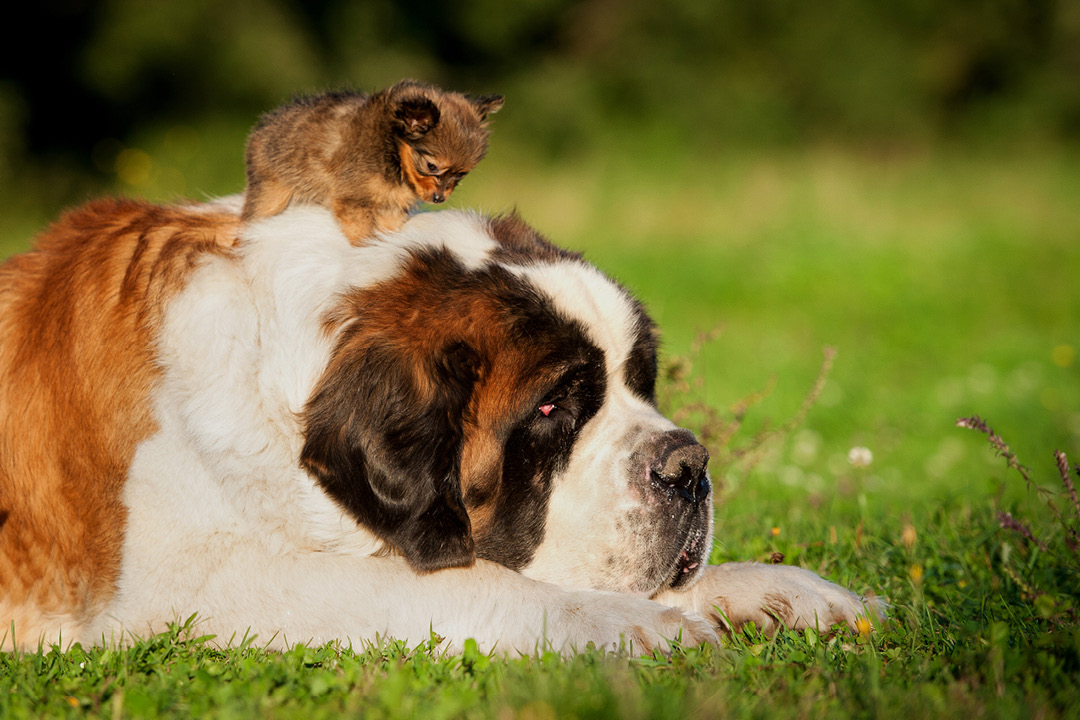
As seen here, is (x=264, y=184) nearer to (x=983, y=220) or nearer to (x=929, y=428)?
(x=929, y=428)

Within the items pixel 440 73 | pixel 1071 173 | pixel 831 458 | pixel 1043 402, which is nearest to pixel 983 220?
pixel 1071 173

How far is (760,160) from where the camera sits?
16.5m

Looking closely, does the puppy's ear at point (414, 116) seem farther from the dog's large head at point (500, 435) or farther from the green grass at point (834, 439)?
the dog's large head at point (500, 435)

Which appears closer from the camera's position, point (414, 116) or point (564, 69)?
point (414, 116)

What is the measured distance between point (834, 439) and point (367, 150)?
4175 mm

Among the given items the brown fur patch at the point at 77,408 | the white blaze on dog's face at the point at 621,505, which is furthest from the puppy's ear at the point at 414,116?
the white blaze on dog's face at the point at 621,505

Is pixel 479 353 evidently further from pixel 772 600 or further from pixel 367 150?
pixel 367 150

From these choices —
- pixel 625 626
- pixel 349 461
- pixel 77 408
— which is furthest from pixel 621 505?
pixel 77 408

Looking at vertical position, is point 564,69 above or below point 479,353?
below

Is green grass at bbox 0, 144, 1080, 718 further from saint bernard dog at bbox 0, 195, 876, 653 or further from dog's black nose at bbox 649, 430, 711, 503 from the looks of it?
dog's black nose at bbox 649, 430, 711, 503

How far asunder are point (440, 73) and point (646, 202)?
318 inches

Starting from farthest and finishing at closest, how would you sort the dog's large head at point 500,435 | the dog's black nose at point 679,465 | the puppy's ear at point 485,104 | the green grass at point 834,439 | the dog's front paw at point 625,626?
the puppy's ear at point 485,104 < the dog's black nose at point 679,465 < the dog's large head at point 500,435 < the dog's front paw at point 625,626 < the green grass at point 834,439

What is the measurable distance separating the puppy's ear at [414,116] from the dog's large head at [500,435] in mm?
930

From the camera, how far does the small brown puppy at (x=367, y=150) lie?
336 centimetres
